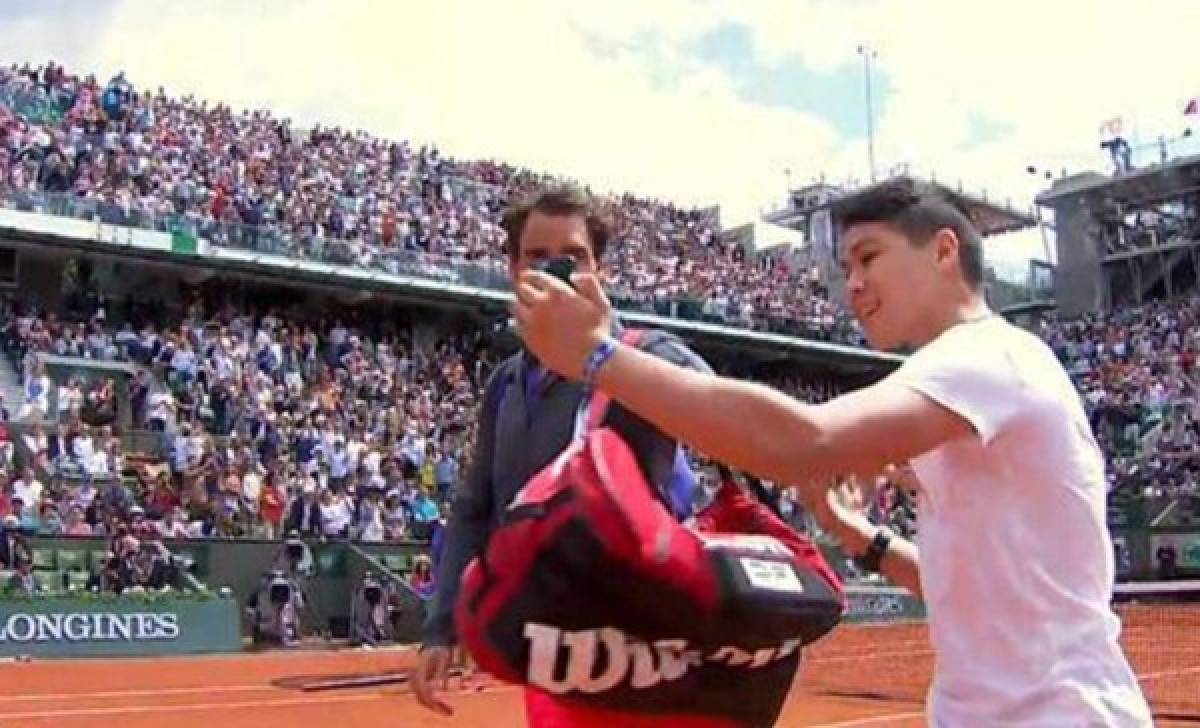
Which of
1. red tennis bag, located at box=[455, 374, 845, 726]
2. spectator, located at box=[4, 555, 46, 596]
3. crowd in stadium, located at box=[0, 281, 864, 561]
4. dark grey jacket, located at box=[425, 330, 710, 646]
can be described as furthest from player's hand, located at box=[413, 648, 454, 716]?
crowd in stadium, located at box=[0, 281, 864, 561]

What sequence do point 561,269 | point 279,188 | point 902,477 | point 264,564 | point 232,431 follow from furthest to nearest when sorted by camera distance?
point 279,188
point 232,431
point 264,564
point 902,477
point 561,269

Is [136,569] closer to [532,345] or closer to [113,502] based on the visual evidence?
[113,502]

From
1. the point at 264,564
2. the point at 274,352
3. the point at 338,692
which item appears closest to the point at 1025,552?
the point at 338,692

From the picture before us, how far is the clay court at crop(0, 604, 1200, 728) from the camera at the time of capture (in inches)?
488

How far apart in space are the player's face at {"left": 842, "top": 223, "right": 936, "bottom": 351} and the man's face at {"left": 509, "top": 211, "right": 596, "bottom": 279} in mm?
841

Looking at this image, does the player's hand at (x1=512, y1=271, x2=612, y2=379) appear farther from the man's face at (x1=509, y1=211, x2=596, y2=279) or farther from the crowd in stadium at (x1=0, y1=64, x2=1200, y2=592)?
the crowd in stadium at (x1=0, y1=64, x2=1200, y2=592)

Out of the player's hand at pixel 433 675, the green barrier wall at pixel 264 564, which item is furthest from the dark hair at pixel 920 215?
the green barrier wall at pixel 264 564

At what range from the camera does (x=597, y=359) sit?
2.30m

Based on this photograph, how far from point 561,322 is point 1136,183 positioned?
56.0 m

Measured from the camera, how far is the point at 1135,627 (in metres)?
24.4

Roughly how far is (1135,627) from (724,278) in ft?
69.2

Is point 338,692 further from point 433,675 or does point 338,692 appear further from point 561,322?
point 561,322

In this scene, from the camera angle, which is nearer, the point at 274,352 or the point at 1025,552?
the point at 1025,552

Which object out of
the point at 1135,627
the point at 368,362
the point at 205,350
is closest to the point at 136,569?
the point at 205,350
